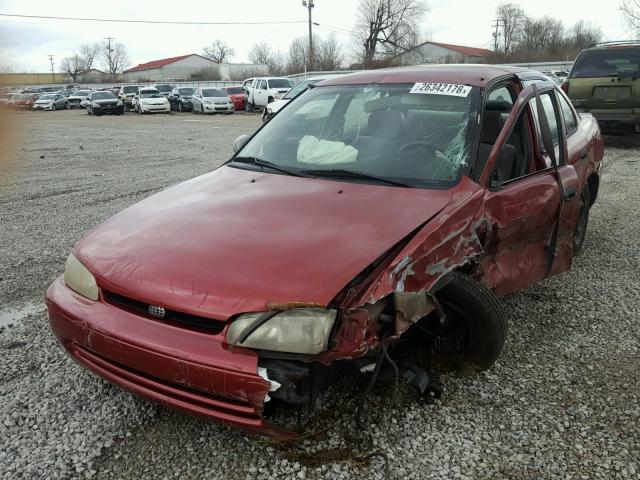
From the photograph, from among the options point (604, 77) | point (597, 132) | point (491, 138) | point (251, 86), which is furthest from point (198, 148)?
point (251, 86)

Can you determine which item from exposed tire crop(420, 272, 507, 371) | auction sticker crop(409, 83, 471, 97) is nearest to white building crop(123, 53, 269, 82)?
auction sticker crop(409, 83, 471, 97)

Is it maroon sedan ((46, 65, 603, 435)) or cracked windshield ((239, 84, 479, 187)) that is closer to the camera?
maroon sedan ((46, 65, 603, 435))

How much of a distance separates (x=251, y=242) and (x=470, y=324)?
1138mm

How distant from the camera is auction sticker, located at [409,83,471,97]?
3.29m

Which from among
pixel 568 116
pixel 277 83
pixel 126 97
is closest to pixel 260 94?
pixel 277 83

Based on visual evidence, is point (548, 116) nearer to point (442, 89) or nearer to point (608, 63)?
point (442, 89)

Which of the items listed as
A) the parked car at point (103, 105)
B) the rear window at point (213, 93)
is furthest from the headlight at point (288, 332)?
the parked car at point (103, 105)

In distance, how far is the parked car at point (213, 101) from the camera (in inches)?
1070

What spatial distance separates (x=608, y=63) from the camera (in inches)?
410

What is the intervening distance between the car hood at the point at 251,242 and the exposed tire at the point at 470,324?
0.39 metres

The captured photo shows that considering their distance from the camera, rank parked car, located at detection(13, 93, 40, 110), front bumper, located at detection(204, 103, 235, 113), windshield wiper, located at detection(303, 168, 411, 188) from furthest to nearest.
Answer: front bumper, located at detection(204, 103, 235, 113) < windshield wiper, located at detection(303, 168, 411, 188) < parked car, located at detection(13, 93, 40, 110)

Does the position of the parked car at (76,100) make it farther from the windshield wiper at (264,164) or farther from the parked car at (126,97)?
the windshield wiper at (264,164)

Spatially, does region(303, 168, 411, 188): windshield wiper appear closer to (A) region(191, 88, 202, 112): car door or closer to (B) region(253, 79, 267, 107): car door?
(B) region(253, 79, 267, 107): car door

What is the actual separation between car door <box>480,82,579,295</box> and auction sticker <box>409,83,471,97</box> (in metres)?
0.32
